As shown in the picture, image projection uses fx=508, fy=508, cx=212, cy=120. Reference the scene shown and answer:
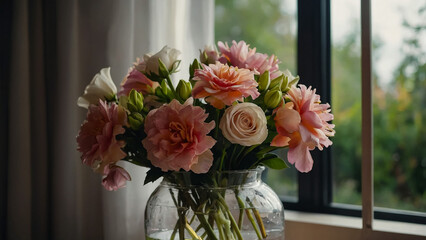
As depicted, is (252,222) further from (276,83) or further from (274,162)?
(276,83)

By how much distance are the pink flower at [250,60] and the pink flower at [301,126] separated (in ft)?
0.30

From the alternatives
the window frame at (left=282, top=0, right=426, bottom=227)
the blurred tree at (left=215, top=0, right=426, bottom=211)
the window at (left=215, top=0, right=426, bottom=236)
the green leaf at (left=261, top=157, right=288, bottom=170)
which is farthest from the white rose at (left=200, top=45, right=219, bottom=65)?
the blurred tree at (left=215, top=0, right=426, bottom=211)

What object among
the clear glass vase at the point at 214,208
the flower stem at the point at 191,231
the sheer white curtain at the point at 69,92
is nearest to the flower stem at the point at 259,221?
the clear glass vase at the point at 214,208

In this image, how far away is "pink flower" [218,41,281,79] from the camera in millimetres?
971

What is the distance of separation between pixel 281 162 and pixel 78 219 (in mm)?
740

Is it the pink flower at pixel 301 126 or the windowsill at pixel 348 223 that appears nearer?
the pink flower at pixel 301 126

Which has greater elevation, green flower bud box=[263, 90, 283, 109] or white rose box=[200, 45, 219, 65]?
white rose box=[200, 45, 219, 65]

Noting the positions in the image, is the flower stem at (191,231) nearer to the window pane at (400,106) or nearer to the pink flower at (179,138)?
the pink flower at (179,138)

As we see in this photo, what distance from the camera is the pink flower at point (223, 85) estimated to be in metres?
0.84

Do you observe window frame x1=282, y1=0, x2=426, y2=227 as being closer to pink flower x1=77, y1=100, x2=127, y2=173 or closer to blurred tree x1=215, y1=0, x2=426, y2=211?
pink flower x1=77, y1=100, x2=127, y2=173

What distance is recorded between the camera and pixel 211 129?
844 mm

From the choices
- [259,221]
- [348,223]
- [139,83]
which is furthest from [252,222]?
[348,223]

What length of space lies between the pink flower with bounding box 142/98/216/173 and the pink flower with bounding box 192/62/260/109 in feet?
0.11

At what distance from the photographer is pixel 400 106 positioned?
3.51m
